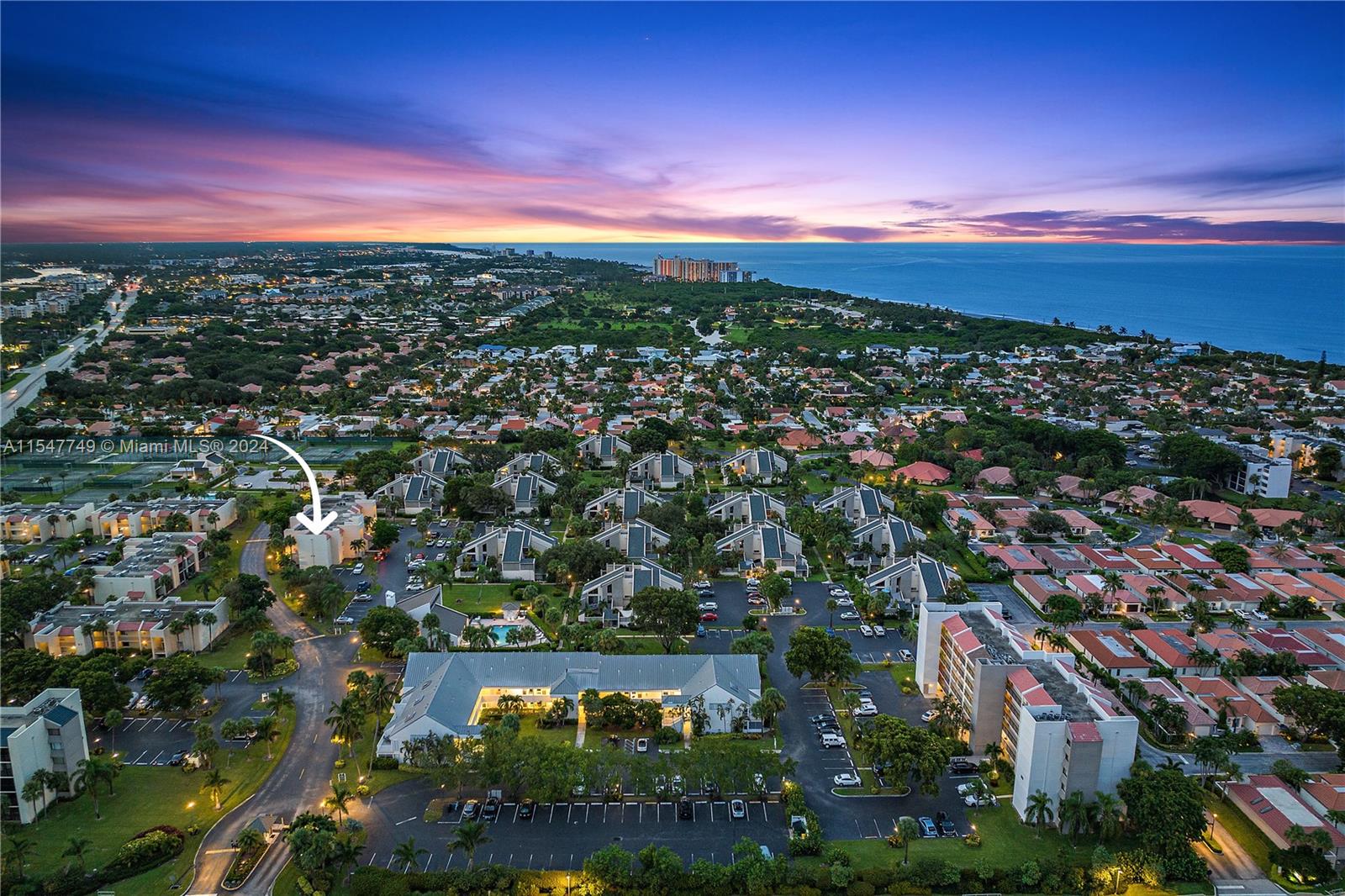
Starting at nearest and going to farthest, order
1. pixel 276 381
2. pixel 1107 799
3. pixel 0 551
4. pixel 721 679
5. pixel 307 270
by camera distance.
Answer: pixel 1107 799, pixel 721 679, pixel 0 551, pixel 276 381, pixel 307 270

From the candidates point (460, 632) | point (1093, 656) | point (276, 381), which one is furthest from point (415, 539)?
point (276, 381)

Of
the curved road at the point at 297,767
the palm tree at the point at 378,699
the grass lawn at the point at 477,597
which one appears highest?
the palm tree at the point at 378,699

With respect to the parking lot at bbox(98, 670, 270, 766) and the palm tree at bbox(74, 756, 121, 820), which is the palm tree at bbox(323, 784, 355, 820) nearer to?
the parking lot at bbox(98, 670, 270, 766)

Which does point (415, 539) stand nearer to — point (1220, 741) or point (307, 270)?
point (1220, 741)

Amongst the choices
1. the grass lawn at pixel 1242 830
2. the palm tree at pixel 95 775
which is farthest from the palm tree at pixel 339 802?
the grass lawn at pixel 1242 830

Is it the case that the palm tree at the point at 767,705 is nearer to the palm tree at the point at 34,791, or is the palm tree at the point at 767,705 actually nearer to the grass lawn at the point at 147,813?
the grass lawn at the point at 147,813

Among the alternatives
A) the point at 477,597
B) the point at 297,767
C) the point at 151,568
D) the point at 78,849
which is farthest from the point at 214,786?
the point at 151,568
